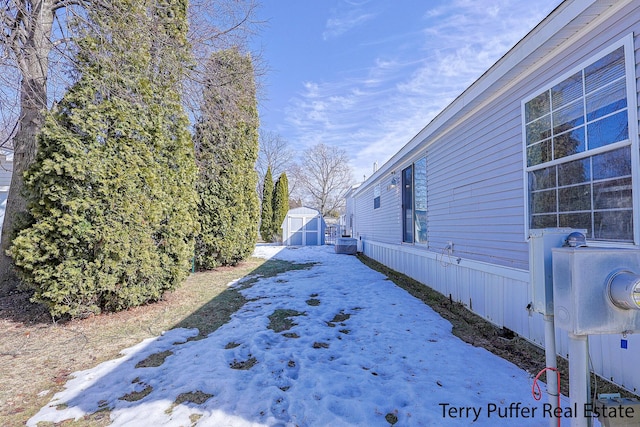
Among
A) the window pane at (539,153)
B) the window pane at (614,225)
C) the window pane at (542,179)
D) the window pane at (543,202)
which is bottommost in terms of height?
the window pane at (614,225)

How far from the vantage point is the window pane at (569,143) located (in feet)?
9.00

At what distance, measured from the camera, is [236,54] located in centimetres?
675

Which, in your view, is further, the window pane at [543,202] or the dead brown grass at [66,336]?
the window pane at [543,202]

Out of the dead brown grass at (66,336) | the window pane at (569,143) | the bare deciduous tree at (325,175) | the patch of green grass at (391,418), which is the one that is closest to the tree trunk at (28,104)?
the dead brown grass at (66,336)

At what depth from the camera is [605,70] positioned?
2.50 meters

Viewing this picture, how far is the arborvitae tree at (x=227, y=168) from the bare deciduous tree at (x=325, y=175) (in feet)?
70.3

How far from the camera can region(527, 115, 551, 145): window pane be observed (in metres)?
3.13

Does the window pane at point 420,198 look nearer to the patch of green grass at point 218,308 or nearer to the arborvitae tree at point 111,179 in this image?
the patch of green grass at point 218,308

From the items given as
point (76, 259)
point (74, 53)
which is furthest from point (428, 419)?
point (74, 53)

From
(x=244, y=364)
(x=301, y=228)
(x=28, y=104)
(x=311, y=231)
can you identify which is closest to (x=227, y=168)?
(x=28, y=104)

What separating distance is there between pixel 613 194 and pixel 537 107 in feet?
4.35

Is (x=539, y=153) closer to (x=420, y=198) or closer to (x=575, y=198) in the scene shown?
(x=575, y=198)

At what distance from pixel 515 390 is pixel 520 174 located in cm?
234

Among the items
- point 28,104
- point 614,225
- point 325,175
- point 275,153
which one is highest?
point 275,153
